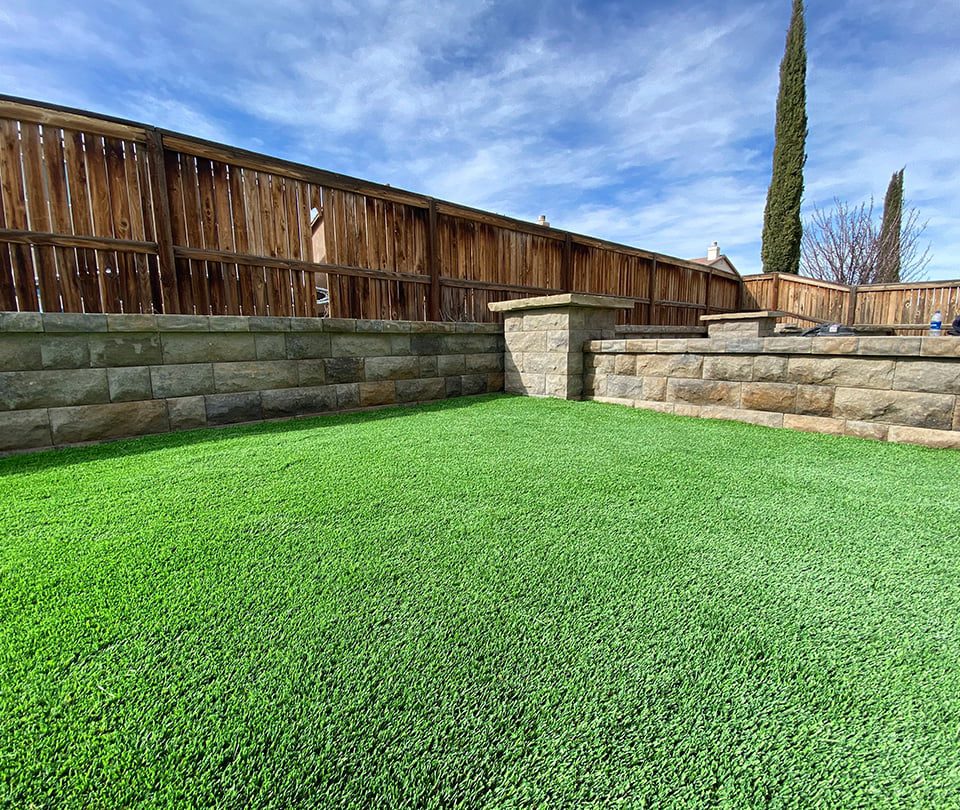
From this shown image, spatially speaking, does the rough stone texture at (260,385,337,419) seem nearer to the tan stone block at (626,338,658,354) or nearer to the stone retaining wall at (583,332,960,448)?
the stone retaining wall at (583,332,960,448)

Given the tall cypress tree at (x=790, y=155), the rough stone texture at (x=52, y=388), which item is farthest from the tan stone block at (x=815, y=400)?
the tall cypress tree at (x=790, y=155)

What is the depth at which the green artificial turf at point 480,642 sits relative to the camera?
0.78m

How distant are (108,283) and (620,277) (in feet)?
23.9

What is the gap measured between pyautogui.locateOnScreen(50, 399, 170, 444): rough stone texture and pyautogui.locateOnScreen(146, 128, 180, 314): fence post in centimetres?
98

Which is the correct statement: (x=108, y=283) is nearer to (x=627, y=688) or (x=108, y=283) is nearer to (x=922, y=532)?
(x=627, y=688)

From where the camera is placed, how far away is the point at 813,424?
125 inches

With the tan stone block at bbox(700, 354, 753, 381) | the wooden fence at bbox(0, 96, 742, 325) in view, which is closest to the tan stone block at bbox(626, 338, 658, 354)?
the tan stone block at bbox(700, 354, 753, 381)

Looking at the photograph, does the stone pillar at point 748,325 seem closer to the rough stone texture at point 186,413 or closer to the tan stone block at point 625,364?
the tan stone block at point 625,364

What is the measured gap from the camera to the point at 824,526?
5.62 feet

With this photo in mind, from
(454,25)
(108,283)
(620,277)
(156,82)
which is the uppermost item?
(454,25)

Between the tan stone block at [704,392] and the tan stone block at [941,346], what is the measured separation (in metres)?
1.11

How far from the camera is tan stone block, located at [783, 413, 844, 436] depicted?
309 centimetres

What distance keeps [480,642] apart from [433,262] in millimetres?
4808

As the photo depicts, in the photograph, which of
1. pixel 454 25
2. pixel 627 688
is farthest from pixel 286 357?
pixel 454 25
